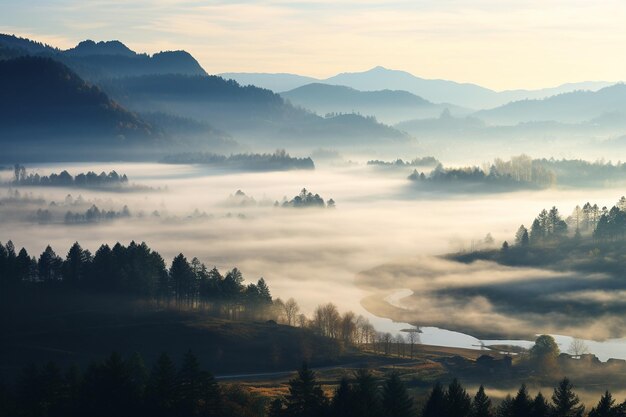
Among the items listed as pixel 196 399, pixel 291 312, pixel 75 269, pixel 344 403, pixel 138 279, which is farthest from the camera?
pixel 75 269

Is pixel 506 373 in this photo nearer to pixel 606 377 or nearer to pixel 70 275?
pixel 606 377

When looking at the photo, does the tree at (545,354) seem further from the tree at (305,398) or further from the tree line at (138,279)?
the tree at (305,398)

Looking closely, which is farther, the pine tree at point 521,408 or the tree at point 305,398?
the tree at point 305,398

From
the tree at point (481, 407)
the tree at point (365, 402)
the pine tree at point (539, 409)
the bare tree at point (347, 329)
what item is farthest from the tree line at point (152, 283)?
the pine tree at point (539, 409)

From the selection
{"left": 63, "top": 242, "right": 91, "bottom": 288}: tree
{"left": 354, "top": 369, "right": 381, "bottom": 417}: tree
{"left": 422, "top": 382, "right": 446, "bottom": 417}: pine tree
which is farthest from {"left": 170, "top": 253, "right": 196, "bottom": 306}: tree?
{"left": 422, "top": 382, "right": 446, "bottom": 417}: pine tree

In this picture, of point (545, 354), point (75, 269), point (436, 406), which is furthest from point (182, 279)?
point (436, 406)

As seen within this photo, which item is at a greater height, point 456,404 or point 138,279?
point 138,279

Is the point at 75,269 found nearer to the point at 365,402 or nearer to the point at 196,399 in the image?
the point at 196,399

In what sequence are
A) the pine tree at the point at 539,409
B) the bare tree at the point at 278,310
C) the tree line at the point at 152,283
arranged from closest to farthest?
the pine tree at the point at 539,409 < the tree line at the point at 152,283 < the bare tree at the point at 278,310

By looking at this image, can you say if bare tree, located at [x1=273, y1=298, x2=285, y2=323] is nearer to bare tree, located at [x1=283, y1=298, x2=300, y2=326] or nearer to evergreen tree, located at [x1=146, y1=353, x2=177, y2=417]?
bare tree, located at [x1=283, y1=298, x2=300, y2=326]
